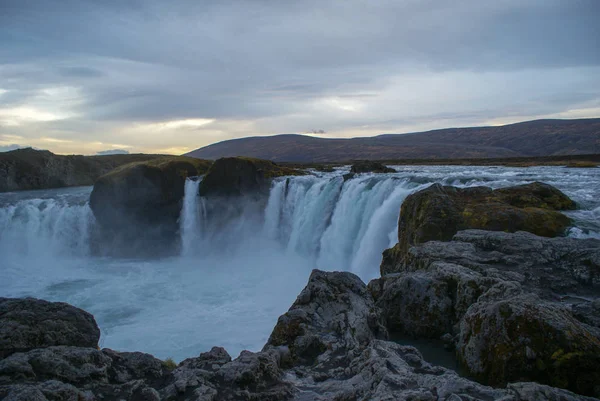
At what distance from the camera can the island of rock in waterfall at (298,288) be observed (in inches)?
216

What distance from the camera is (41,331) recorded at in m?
6.43

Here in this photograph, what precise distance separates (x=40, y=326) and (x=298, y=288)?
19.8m

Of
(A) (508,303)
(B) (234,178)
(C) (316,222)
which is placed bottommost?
(C) (316,222)

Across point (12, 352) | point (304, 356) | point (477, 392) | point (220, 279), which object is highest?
point (12, 352)

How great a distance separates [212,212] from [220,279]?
33.9 ft

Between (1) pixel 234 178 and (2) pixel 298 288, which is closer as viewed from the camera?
(2) pixel 298 288

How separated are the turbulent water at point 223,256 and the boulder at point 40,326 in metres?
9.99

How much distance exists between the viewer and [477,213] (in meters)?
14.9

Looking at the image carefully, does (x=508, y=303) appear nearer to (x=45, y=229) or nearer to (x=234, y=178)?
(x=234, y=178)

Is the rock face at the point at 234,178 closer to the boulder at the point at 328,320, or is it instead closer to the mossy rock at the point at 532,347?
the boulder at the point at 328,320

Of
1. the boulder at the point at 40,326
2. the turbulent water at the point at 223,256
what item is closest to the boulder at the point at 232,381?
the boulder at the point at 40,326

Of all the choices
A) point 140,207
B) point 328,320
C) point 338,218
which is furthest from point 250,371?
point 140,207

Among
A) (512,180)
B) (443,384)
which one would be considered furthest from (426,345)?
(512,180)

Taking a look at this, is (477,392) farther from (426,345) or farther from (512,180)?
(512,180)
